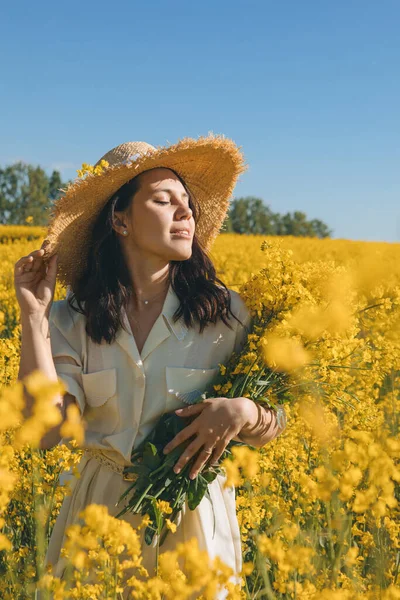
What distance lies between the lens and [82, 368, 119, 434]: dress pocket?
1755 mm

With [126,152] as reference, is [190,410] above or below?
below

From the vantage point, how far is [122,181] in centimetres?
192

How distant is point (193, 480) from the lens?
1692mm

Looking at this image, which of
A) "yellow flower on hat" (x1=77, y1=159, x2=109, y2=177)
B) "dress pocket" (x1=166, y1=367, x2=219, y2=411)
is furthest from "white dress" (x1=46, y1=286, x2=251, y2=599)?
"yellow flower on hat" (x1=77, y1=159, x2=109, y2=177)

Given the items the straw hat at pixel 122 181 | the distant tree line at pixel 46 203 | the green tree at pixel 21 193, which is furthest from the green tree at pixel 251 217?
the straw hat at pixel 122 181

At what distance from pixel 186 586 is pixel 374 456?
0.46 metres

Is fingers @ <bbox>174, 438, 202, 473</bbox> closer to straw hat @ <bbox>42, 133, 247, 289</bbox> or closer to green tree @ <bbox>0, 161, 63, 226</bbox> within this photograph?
straw hat @ <bbox>42, 133, 247, 289</bbox>

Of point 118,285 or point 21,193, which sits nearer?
point 118,285

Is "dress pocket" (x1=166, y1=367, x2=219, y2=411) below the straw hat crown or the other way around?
below

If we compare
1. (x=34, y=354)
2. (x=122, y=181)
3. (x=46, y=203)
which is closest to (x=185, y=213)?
(x=122, y=181)

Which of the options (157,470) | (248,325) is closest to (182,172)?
(248,325)

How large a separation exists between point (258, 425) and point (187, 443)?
0.20 metres

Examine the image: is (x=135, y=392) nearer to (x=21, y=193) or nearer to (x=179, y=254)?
(x=179, y=254)

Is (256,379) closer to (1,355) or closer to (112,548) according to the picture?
(112,548)
